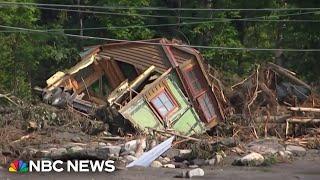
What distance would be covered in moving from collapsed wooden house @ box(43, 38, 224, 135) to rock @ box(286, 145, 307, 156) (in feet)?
12.3

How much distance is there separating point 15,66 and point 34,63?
1.42 meters

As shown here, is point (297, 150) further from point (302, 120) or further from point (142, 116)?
point (142, 116)

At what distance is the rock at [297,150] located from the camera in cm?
1867

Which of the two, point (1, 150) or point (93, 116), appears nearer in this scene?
point (1, 150)

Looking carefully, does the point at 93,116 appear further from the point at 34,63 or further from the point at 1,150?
the point at 34,63

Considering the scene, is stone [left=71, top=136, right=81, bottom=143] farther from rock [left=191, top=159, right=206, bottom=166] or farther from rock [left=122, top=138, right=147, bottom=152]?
rock [left=191, top=159, right=206, bottom=166]

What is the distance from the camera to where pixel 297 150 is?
19.0 meters

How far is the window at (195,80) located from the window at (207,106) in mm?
274

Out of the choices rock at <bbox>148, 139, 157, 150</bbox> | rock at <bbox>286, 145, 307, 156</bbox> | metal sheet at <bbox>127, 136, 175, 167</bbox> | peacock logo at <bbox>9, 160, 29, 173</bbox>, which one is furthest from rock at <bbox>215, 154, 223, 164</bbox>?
peacock logo at <bbox>9, 160, 29, 173</bbox>

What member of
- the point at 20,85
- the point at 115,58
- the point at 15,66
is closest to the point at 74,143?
the point at 115,58

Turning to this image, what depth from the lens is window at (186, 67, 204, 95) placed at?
73.4ft

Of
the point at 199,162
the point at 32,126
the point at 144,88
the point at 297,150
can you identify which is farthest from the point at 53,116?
the point at 297,150

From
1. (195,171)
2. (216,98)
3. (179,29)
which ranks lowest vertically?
(195,171)

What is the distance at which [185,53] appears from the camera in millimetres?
22469
